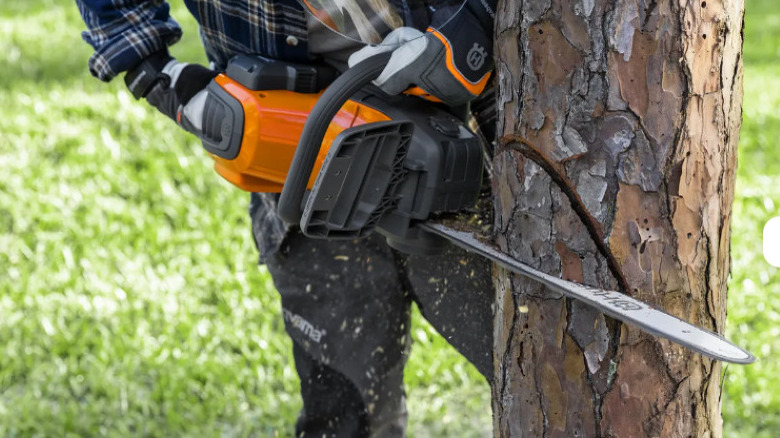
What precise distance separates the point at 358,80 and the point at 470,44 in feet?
0.67

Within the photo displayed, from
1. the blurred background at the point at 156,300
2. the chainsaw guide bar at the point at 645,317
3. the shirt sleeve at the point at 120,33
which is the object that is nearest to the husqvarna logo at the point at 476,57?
the chainsaw guide bar at the point at 645,317

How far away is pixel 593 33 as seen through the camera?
4.00ft

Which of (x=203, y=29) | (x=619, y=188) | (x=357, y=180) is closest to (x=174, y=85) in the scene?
(x=203, y=29)

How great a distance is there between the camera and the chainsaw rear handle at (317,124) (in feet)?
4.87

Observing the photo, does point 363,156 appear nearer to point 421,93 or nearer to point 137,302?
point 421,93

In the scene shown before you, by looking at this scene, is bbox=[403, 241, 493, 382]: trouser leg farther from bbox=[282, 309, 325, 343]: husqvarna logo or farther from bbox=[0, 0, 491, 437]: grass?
bbox=[0, 0, 491, 437]: grass

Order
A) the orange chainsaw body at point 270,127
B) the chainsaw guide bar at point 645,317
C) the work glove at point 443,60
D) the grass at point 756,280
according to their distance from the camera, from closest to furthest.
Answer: the chainsaw guide bar at point 645,317 < the work glove at point 443,60 < the orange chainsaw body at point 270,127 < the grass at point 756,280

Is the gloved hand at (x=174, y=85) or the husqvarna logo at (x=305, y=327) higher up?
the gloved hand at (x=174, y=85)

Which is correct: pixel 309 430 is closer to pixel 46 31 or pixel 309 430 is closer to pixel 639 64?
pixel 639 64

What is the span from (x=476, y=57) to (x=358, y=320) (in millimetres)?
891

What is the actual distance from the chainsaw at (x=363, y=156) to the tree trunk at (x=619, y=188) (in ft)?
0.31

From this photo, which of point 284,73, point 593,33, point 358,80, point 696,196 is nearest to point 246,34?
point 284,73

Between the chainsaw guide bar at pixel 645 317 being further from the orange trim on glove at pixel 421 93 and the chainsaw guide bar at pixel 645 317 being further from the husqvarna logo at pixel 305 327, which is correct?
the husqvarna logo at pixel 305 327

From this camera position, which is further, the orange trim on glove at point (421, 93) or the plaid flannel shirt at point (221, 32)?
the plaid flannel shirt at point (221, 32)
